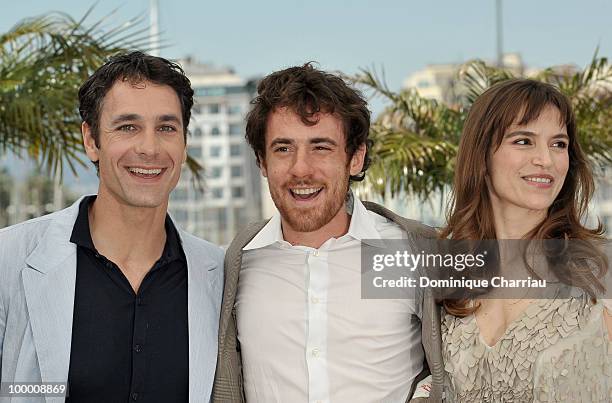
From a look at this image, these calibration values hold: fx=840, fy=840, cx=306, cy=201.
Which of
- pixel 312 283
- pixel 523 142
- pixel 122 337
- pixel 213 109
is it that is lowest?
pixel 122 337

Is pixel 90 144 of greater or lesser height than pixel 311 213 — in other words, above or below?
above

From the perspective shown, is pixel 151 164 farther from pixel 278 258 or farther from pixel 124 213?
pixel 278 258

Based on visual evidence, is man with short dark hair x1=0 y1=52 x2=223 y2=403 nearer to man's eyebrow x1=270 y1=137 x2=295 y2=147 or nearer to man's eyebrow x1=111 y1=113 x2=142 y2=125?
man's eyebrow x1=111 y1=113 x2=142 y2=125

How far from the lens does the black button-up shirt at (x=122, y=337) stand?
281cm

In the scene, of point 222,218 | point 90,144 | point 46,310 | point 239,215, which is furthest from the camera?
point 239,215

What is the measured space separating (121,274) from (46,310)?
28 centimetres

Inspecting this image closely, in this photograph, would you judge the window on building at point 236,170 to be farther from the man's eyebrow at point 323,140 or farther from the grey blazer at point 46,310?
the grey blazer at point 46,310

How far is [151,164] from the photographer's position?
306 centimetres

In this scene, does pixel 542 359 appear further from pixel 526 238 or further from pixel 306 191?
pixel 306 191

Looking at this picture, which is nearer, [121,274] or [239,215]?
[121,274]

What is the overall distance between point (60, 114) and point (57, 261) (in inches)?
109

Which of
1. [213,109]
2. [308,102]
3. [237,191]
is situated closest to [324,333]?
[308,102]

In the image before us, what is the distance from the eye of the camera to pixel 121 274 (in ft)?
9.68

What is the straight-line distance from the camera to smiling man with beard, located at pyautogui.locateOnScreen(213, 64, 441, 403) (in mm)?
3109
